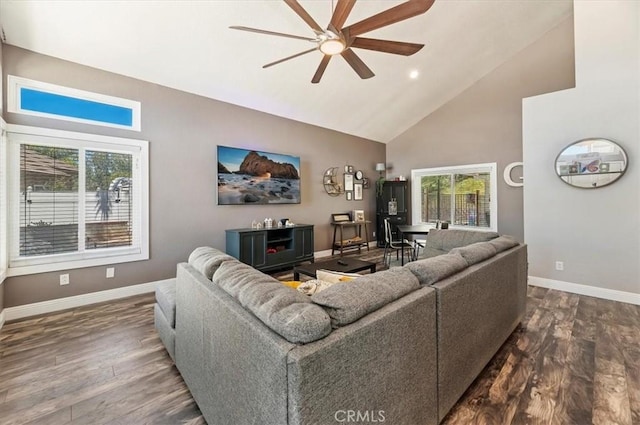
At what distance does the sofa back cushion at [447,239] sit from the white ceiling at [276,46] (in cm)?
299

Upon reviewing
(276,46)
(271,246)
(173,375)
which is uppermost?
(276,46)

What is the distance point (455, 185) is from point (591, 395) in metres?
5.27

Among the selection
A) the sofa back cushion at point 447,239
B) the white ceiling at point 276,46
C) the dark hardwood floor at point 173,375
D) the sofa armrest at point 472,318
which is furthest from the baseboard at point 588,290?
the white ceiling at point 276,46

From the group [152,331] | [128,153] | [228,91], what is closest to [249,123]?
[228,91]

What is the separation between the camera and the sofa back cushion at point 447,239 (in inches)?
137

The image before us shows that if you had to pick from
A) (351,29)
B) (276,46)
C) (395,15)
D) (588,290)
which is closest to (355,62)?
(351,29)

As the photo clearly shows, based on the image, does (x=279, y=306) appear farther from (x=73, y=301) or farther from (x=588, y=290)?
(x=588, y=290)

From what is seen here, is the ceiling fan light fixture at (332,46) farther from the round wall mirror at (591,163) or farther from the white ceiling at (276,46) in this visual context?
the round wall mirror at (591,163)

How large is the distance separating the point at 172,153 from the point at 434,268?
398cm

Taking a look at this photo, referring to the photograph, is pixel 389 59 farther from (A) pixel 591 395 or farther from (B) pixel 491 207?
(A) pixel 591 395

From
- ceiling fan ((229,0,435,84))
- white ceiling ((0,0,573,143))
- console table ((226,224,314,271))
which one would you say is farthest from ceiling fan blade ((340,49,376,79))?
console table ((226,224,314,271))

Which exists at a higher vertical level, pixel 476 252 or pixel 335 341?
pixel 476 252

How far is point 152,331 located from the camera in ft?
9.07

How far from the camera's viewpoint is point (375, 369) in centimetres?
113
